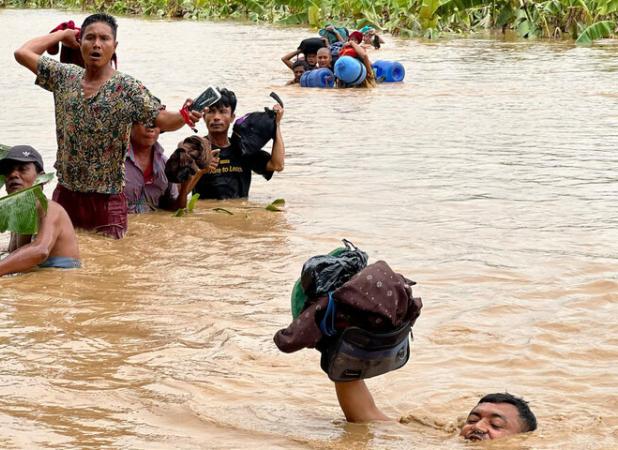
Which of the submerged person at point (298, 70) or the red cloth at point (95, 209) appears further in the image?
the submerged person at point (298, 70)

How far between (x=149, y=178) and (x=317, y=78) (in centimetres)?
833

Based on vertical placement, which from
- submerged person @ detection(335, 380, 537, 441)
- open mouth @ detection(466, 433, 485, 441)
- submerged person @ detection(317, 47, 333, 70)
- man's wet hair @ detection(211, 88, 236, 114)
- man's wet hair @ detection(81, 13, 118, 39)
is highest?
man's wet hair @ detection(81, 13, 118, 39)

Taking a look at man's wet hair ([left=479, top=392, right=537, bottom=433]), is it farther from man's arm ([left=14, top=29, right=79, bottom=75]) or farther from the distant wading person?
man's arm ([left=14, top=29, right=79, bottom=75])

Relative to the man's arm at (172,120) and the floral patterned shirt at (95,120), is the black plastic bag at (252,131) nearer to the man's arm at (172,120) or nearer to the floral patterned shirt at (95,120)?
the floral patterned shirt at (95,120)

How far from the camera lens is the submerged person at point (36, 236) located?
19.7 ft

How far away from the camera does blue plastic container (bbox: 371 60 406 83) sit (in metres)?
16.3

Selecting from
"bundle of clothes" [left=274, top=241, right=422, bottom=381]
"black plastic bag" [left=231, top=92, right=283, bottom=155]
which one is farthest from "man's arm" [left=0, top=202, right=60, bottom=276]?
"bundle of clothes" [left=274, top=241, right=422, bottom=381]

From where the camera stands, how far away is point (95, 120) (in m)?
6.56

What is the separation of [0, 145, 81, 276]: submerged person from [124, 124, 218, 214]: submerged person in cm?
125

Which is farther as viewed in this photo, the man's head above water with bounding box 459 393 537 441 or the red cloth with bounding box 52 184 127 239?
the red cloth with bounding box 52 184 127 239

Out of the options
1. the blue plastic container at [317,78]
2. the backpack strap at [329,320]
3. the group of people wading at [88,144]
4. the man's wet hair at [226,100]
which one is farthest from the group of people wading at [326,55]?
the backpack strap at [329,320]

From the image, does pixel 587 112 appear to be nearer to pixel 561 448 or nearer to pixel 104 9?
pixel 561 448

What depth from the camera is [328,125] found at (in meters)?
12.5

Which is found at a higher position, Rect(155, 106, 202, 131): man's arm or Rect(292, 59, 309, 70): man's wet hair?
Rect(155, 106, 202, 131): man's arm
